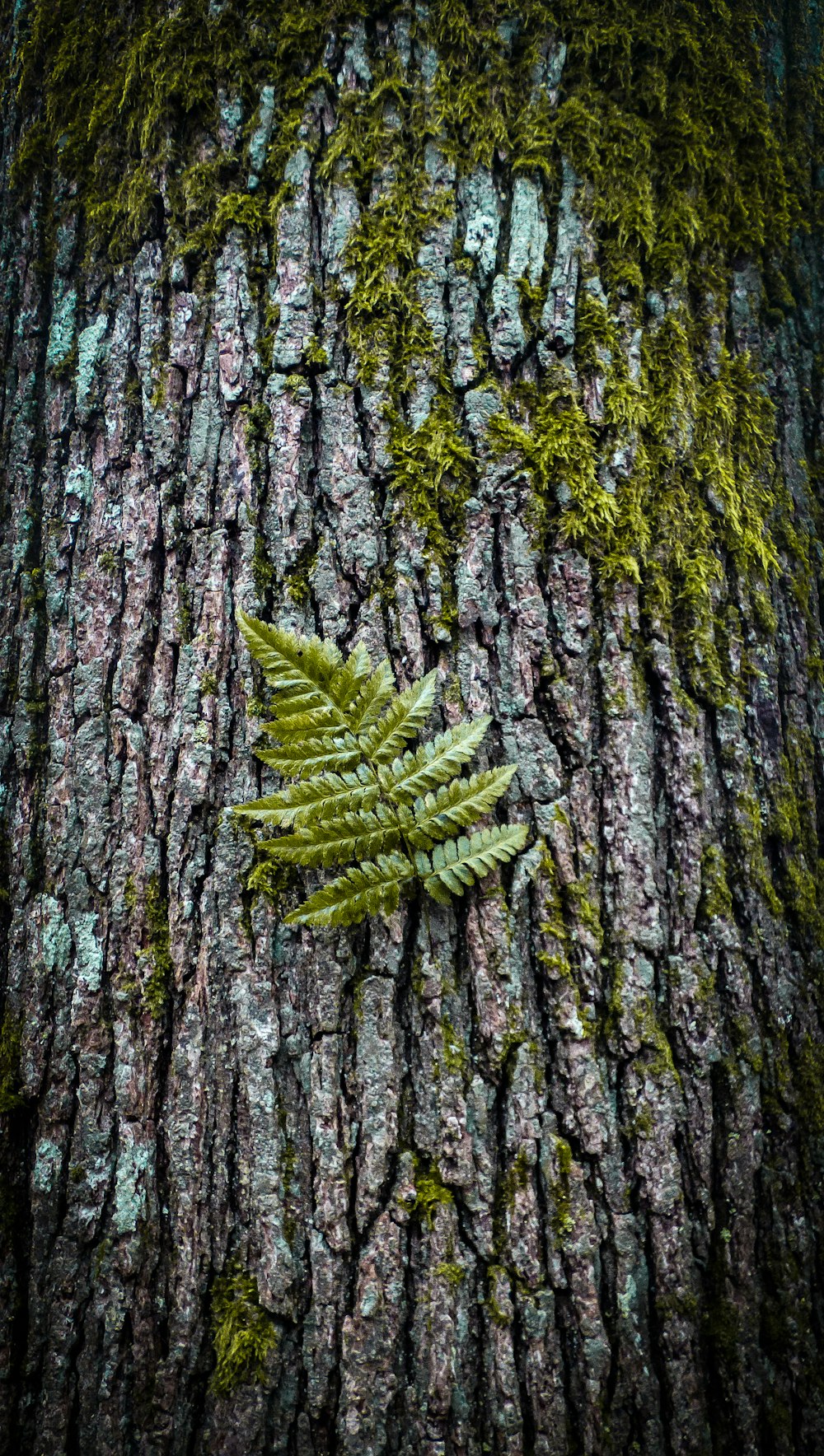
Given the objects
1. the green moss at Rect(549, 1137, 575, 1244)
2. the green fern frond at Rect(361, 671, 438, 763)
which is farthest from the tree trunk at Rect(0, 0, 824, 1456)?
the green fern frond at Rect(361, 671, 438, 763)

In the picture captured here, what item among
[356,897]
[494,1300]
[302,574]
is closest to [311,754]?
[356,897]

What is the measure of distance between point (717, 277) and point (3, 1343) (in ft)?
10.9

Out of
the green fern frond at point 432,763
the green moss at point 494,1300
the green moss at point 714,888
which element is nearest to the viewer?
the green moss at point 494,1300

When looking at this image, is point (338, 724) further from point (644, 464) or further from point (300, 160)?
point (300, 160)

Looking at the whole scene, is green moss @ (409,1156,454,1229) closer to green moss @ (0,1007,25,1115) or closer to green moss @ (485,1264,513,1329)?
green moss @ (485,1264,513,1329)

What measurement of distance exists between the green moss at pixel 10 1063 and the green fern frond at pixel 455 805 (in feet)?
3.77

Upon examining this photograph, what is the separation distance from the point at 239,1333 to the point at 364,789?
4.00 feet

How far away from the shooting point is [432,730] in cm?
187

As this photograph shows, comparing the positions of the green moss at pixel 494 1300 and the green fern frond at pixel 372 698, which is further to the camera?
the green fern frond at pixel 372 698

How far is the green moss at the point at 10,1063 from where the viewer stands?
1.93 metres

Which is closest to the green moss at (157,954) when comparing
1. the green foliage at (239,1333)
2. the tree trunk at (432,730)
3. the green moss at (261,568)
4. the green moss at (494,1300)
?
the tree trunk at (432,730)

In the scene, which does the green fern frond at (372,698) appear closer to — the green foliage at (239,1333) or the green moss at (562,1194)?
the green moss at (562,1194)

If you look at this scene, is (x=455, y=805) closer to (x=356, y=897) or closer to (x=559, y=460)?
(x=356, y=897)

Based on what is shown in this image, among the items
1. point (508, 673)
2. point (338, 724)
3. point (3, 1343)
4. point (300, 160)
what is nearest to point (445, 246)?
point (300, 160)
